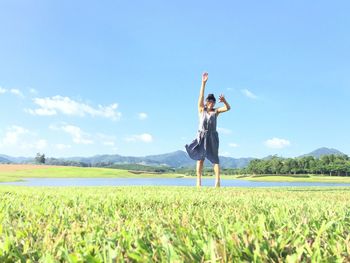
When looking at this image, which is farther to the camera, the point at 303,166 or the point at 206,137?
the point at 303,166

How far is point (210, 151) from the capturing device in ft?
38.0

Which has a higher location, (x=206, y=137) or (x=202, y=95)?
(x=202, y=95)

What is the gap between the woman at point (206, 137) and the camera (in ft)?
37.1

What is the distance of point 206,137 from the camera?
11.5m

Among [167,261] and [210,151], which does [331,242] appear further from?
[210,151]

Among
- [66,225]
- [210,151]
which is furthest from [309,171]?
[66,225]

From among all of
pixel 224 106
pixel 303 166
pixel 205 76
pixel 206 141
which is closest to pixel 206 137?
pixel 206 141

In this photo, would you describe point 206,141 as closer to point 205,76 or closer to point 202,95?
point 202,95

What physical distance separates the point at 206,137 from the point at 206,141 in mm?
130

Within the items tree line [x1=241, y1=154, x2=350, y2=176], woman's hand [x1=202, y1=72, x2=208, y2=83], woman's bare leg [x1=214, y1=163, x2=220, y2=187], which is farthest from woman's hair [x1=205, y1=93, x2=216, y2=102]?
tree line [x1=241, y1=154, x2=350, y2=176]

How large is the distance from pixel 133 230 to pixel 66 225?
29.1 inches

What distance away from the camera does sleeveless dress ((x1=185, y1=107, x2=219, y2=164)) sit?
11367mm

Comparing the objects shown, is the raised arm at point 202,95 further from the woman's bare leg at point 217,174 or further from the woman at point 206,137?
the woman's bare leg at point 217,174

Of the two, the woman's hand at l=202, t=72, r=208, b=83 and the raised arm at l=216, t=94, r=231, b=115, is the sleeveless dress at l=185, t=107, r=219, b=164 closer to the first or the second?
the raised arm at l=216, t=94, r=231, b=115
